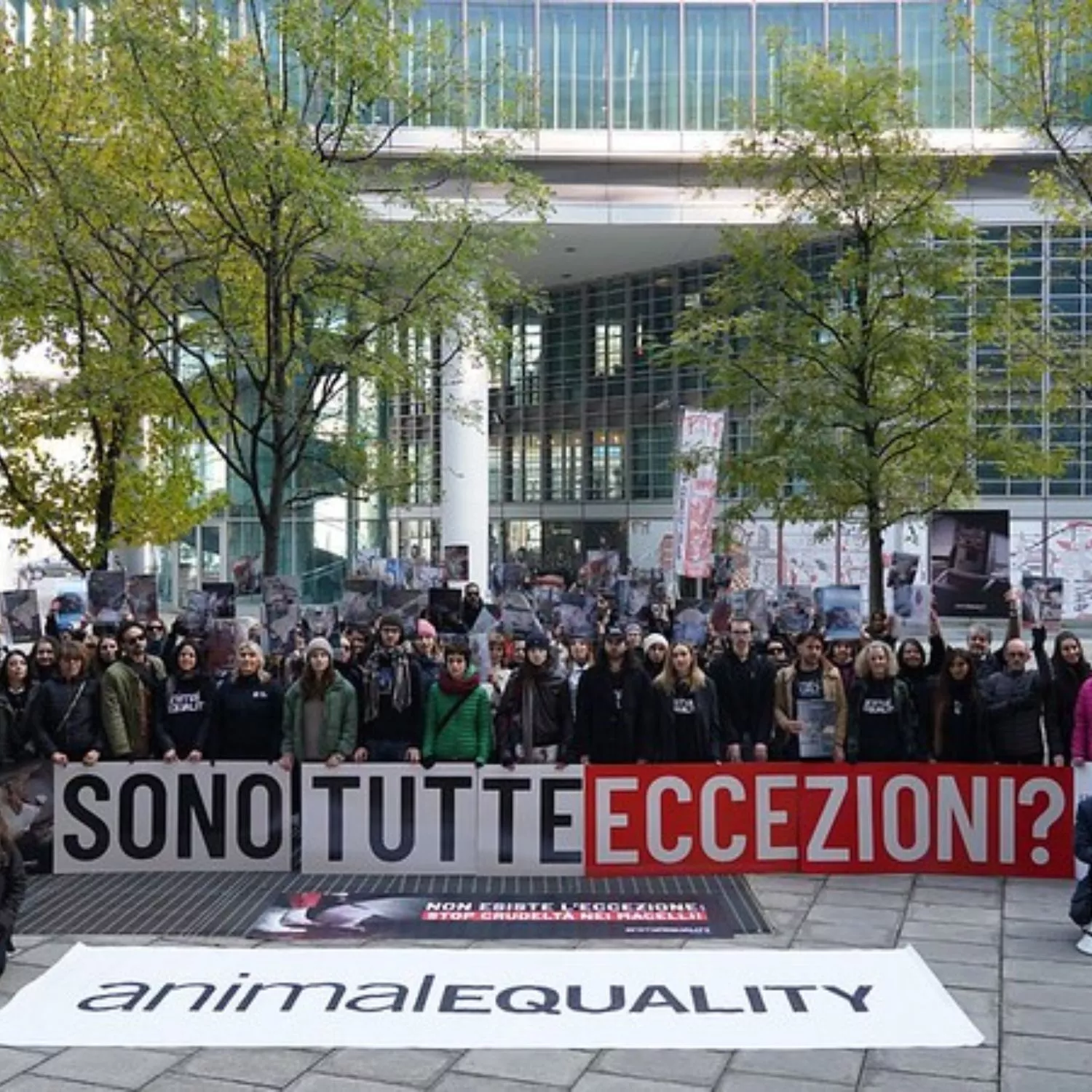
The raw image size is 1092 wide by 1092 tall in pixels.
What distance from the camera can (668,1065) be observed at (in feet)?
19.9

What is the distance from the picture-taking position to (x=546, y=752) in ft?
34.3

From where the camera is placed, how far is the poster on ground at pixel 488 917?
822 centimetres

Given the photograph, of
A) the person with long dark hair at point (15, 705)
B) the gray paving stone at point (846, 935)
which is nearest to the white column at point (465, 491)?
the person with long dark hair at point (15, 705)

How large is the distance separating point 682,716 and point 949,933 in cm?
262

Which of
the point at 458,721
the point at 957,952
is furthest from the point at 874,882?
the point at 458,721

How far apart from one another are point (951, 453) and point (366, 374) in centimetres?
668

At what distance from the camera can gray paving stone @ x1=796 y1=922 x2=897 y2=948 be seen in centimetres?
806

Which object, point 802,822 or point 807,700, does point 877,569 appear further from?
point 802,822

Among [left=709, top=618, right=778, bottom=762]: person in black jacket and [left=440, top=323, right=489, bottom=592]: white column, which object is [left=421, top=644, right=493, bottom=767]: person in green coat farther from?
[left=440, top=323, right=489, bottom=592]: white column

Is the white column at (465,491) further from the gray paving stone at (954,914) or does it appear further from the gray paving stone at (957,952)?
the gray paving stone at (957,952)

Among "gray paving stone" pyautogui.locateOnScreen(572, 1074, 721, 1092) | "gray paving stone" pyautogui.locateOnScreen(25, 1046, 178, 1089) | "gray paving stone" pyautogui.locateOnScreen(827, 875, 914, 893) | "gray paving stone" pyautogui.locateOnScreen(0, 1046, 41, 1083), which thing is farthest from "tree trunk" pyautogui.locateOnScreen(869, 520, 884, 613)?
"gray paving stone" pyautogui.locateOnScreen(0, 1046, 41, 1083)

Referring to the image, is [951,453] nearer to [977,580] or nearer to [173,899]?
[977,580]

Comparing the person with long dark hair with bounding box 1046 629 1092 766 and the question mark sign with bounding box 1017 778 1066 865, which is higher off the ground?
the person with long dark hair with bounding box 1046 629 1092 766

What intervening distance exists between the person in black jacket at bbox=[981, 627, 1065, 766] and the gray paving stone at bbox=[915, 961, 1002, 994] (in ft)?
9.58
